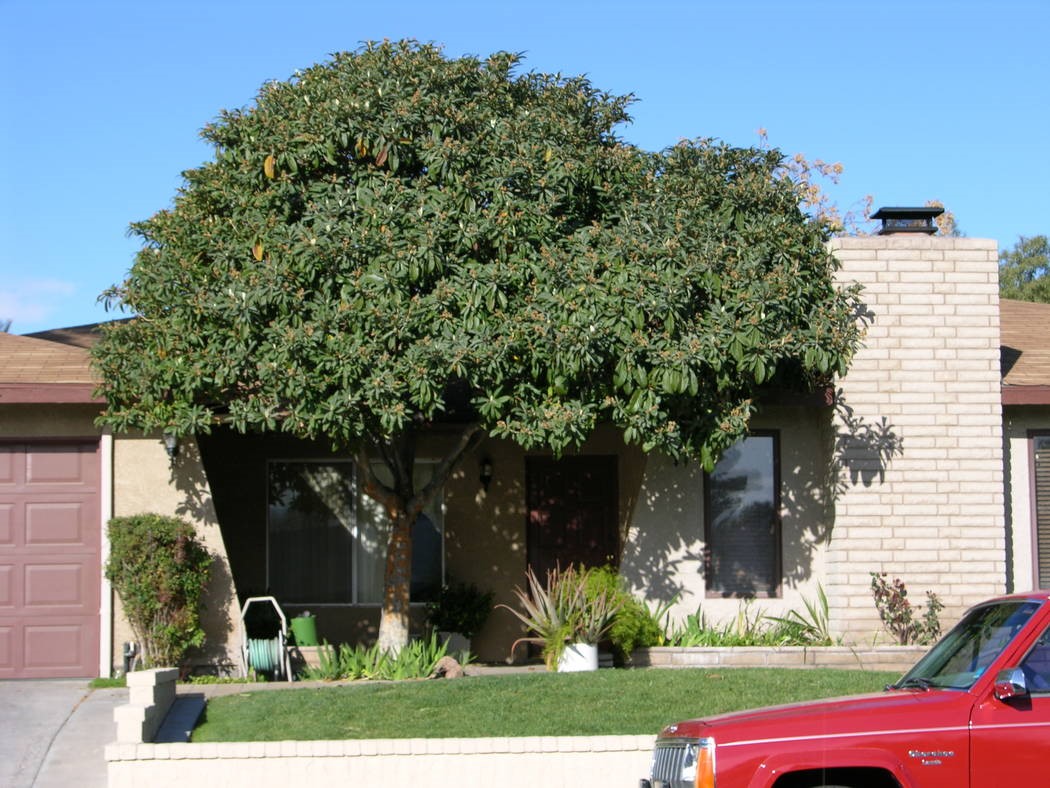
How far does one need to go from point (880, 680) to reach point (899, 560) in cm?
233

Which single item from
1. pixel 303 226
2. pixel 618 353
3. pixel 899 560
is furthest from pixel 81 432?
pixel 899 560

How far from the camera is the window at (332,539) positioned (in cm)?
1562

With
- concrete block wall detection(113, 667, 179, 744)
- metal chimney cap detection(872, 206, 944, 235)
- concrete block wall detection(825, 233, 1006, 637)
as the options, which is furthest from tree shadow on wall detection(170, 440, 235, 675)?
metal chimney cap detection(872, 206, 944, 235)

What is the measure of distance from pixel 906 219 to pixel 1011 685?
30.7ft

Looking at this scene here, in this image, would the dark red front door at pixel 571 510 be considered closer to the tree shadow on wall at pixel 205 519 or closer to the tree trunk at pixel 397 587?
the tree trunk at pixel 397 587

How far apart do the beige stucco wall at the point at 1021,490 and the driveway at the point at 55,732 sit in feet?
31.4

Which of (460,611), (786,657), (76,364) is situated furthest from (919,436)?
(76,364)

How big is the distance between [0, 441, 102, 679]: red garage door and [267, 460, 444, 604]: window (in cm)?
282

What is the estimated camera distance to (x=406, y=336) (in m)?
11.0

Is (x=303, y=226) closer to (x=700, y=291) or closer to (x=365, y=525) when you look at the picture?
(x=700, y=291)

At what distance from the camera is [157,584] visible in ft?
41.1

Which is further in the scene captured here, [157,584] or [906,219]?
[906,219]

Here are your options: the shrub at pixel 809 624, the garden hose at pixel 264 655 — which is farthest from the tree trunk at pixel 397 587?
the shrub at pixel 809 624

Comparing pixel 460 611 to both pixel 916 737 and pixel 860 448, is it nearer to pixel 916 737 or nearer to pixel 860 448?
pixel 860 448
